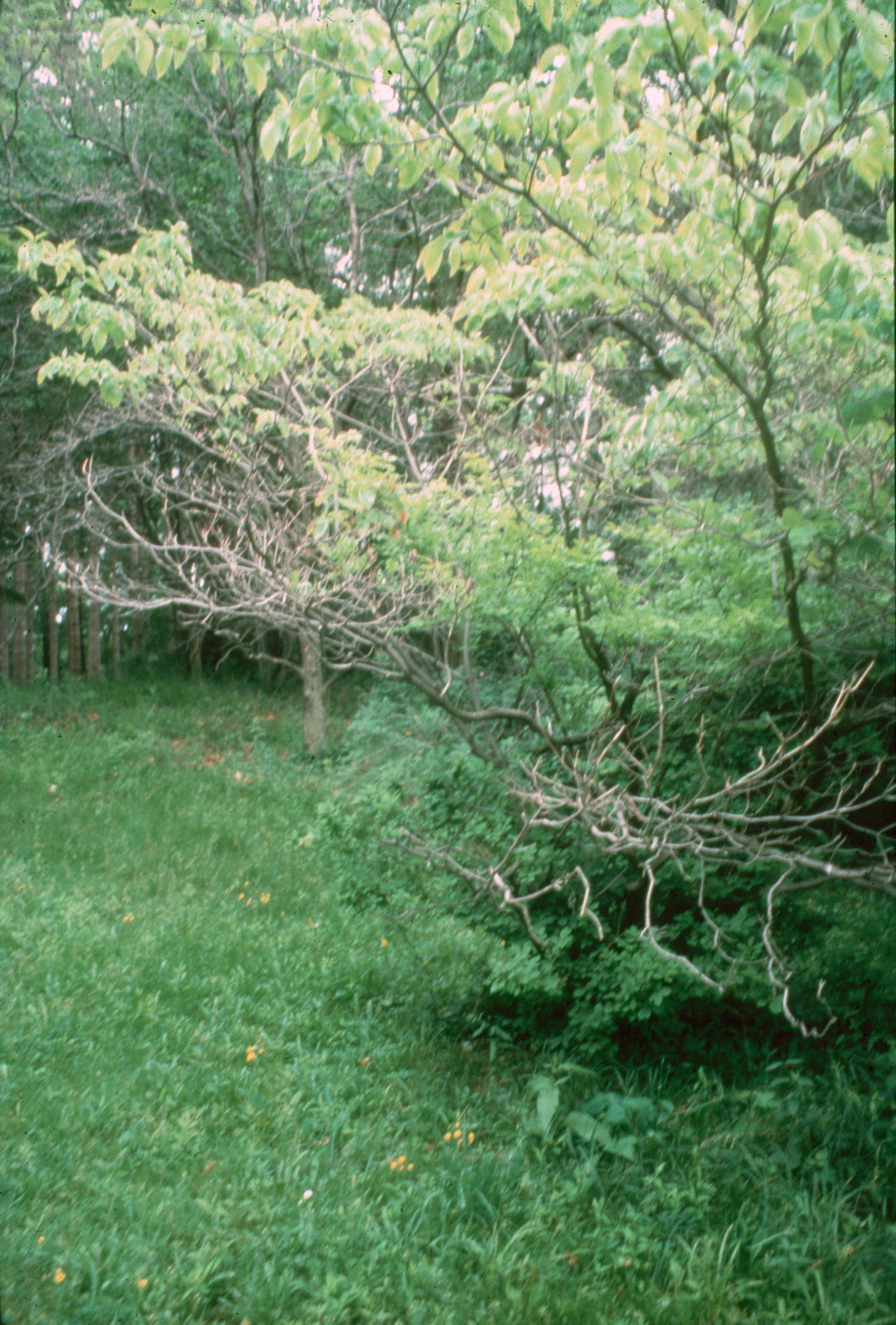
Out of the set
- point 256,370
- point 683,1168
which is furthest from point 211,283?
point 683,1168

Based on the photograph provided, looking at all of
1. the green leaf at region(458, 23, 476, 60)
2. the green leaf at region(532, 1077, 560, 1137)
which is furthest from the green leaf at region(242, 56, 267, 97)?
the green leaf at region(532, 1077, 560, 1137)

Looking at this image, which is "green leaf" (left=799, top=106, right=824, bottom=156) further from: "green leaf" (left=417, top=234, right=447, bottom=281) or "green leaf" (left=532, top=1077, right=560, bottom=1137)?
"green leaf" (left=532, top=1077, right=560, bottom=1137)

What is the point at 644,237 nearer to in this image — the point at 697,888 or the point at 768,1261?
the point at 697,888

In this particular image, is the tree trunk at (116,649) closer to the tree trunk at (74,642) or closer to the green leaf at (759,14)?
the tree trunk at (74,642)

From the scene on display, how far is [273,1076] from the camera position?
4.71 meters

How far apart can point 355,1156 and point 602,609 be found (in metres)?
2.70

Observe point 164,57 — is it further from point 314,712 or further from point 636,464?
point 314,712

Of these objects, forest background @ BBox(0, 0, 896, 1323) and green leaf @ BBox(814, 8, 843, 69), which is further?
forest background @ BBox(0, 0, 896, 1323)

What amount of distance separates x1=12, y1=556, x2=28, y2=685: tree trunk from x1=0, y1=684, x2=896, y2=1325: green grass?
8.58 m

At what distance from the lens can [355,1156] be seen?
412cm

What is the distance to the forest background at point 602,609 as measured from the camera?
2801 millimetres

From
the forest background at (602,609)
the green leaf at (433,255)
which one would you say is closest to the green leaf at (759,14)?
the forest background at (602,609)

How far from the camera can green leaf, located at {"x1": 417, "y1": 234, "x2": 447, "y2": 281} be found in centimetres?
306

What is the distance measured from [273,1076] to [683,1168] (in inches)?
80.5
